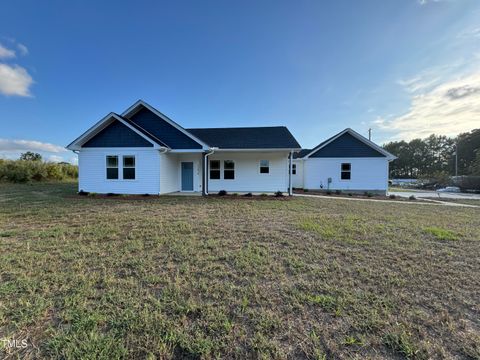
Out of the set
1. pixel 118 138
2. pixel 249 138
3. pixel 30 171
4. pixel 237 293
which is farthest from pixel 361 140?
pixel 30 171

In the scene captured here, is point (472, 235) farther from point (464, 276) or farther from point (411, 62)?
point (411, 62)

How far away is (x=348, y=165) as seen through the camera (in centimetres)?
1772

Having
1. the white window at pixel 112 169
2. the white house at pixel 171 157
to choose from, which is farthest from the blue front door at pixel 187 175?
the white window at pixel 112 169

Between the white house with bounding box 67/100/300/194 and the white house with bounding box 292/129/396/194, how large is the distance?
4.27 meters

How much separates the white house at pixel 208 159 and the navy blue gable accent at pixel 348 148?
0.07 m

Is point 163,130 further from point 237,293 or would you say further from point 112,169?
point 237,293

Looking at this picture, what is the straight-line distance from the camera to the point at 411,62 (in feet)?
40.4

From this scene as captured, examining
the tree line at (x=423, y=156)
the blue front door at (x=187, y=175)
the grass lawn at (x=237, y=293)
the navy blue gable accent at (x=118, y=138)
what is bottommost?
the grass lawn at (x=237, y=293)

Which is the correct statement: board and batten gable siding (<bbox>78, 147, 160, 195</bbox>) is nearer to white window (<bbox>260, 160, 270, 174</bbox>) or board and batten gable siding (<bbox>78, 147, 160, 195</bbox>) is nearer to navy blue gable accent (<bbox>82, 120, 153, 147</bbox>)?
navy blue gable accent (<bbox>82, 120, 153, 147</bbox>)

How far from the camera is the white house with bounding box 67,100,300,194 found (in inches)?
500

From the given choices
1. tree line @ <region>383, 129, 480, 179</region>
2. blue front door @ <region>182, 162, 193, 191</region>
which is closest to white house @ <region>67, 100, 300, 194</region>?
blue front door @ <region>182, 162, 193, 191</region>

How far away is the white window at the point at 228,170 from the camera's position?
15.3 metres

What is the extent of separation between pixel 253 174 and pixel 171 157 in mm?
5665

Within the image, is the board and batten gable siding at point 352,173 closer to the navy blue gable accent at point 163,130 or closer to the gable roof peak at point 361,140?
the gable roof peak at point 361,140
